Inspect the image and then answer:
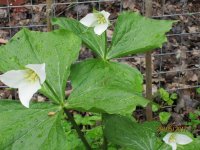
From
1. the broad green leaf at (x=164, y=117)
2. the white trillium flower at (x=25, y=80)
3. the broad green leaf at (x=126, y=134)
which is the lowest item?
the broad green leaf at (x=164, y=117)

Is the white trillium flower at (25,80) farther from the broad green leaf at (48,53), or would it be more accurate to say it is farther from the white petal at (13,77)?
the broad green leaf at (48,53)

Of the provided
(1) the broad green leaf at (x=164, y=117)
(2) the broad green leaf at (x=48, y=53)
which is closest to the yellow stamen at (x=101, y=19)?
(2) the broad green leaf at (x=48, y=53)

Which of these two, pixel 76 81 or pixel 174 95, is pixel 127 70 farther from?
pixel 174 95

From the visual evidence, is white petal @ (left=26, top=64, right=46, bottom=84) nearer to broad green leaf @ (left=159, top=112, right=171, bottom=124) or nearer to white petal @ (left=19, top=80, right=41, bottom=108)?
white petal @ (left=19, top=80, right=41, bottom=108)

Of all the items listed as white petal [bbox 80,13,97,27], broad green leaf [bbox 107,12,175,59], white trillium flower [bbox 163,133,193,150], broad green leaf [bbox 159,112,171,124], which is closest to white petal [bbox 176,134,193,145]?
white trillium flower [bbox 163,133,193,150]

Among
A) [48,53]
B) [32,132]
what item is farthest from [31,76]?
[48,53]

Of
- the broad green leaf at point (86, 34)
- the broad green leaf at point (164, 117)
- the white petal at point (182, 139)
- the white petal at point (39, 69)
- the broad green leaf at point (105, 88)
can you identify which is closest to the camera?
the white petal at point (39, 69)
